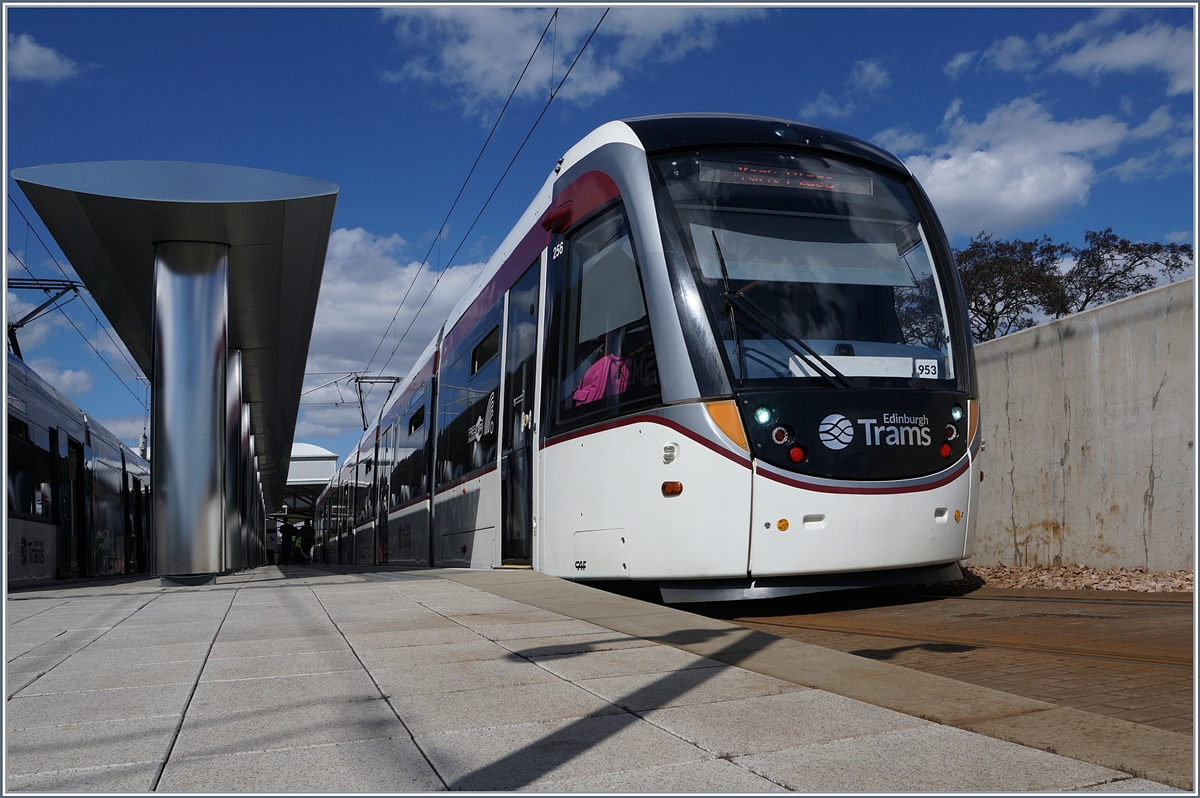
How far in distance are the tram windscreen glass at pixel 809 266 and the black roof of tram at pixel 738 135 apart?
Answer: 12cm

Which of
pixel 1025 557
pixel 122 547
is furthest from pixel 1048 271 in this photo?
pixel 122 547

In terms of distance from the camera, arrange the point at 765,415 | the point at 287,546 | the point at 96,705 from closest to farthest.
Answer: the point at 96,705 → the point at 765,415 → the point at 287,546

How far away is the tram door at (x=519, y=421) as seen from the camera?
866 cm

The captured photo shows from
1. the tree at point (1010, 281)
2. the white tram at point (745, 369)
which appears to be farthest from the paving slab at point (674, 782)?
the tree at point (1010, 281)

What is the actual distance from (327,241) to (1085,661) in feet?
38.5

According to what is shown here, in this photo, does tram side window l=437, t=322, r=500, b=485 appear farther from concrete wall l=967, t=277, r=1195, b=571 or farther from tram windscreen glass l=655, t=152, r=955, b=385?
concrete wall l=967, t=277, r=1195, b=571

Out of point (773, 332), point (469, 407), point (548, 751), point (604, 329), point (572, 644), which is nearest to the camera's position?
point (548, 751)

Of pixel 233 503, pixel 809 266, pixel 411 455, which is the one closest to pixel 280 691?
pixel 809 266

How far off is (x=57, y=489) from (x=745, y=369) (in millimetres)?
13562

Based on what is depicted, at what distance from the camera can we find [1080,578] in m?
8.24

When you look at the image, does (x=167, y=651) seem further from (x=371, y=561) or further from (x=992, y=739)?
(x=371, y=561)

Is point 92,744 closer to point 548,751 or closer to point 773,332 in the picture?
point 548,751

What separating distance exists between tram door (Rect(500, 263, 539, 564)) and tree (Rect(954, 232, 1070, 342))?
28883 millimetres

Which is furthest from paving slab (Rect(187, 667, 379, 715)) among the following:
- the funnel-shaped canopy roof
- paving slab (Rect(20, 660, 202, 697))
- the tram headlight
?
the funnel-shaped canopy roof
